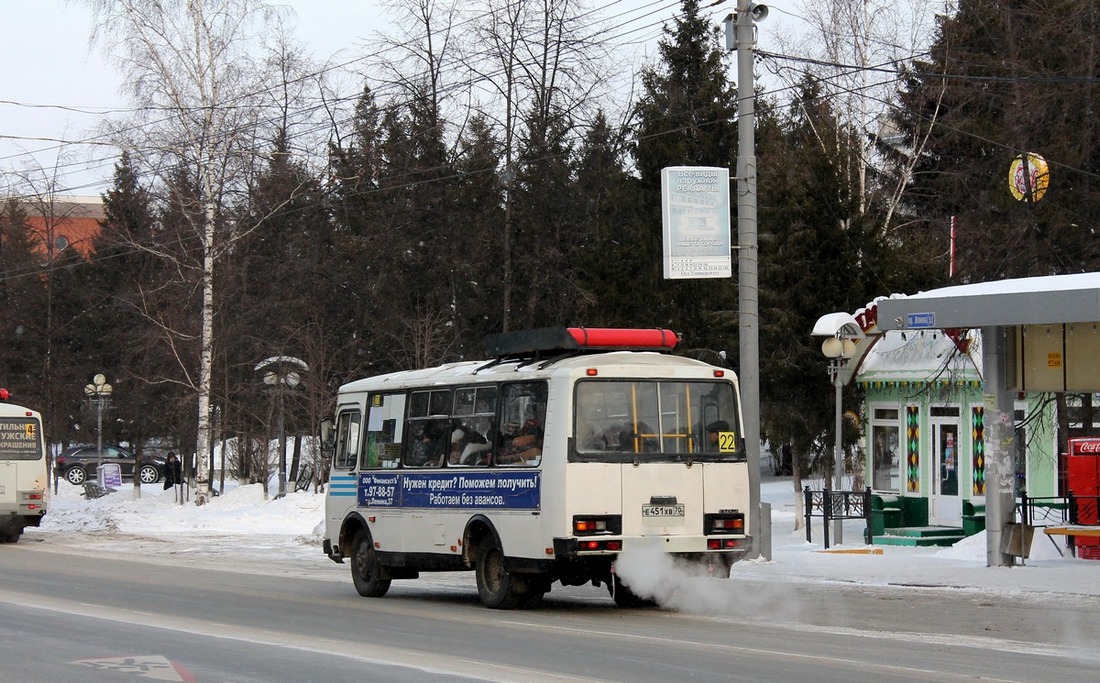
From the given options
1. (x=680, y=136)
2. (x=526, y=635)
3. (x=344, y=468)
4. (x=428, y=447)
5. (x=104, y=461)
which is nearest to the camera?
(x=526, y=635)

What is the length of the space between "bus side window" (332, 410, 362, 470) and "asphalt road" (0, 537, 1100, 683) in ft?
5.56

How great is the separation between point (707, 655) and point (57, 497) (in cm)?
4113

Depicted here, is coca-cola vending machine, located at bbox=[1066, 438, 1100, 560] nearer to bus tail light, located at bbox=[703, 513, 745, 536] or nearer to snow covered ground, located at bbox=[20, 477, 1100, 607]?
snow covered ground, located at bbox=[20, 477, 1100, 607]

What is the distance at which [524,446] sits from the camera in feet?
48.9

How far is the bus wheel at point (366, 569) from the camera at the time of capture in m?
17.5

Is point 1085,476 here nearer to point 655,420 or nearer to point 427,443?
point 655,420

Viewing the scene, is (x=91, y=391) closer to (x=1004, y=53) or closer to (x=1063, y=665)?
(x=1004, y=53)

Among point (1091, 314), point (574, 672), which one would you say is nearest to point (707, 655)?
point (574, 672)

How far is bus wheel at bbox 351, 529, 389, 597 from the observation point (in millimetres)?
17469

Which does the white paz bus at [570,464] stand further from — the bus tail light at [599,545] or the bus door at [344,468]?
the bus door at [344,468]

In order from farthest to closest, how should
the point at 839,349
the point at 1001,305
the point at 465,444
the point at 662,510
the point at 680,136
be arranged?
the point at 680,136 → the point at 839,349 → the point at 1001,305 → the point at 465,444 → the point at 662,510

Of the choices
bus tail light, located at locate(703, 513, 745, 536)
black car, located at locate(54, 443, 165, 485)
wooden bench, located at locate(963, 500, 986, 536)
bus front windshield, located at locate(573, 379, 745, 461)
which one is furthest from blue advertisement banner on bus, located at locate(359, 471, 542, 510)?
black car, located at locate(54, 443, 165, 485)

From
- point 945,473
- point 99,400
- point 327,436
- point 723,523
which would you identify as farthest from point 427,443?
point 99,400

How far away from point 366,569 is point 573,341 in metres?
4.68
